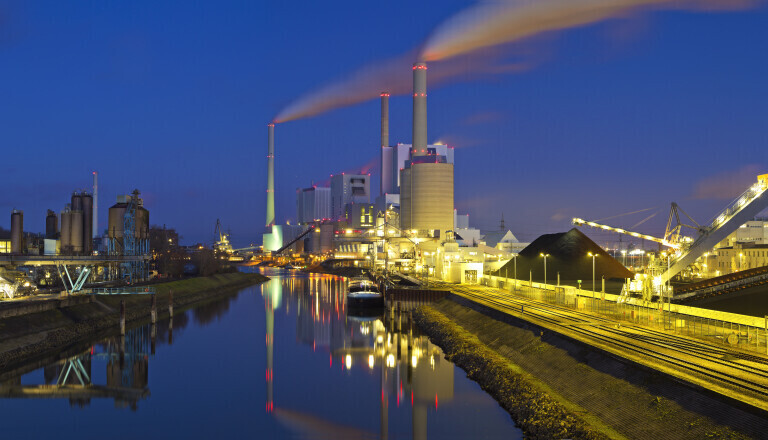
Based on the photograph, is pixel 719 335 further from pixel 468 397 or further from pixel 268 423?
pixel 268 423

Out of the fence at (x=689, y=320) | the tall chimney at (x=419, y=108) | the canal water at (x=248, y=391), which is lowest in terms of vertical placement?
the canal water at (x=248, y=391)

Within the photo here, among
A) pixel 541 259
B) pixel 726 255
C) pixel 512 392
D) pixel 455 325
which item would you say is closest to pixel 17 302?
pixel 455 325

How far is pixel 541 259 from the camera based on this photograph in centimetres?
9162

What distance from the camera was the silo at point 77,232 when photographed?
92.0 meters

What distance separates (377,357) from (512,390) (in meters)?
19.4

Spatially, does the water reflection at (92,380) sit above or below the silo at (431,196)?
below

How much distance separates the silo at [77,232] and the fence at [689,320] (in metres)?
69.1

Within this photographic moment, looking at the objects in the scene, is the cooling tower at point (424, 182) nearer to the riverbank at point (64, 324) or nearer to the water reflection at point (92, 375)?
the riverbank at point (64, 324)

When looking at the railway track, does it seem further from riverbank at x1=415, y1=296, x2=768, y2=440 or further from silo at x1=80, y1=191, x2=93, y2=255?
silo at x1=80, y1=191, x2=93, y2=255

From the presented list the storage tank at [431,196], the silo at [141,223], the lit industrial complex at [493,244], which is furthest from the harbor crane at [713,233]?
the storage tank at [431,196]

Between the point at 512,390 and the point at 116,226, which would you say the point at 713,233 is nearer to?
the point at 512,390

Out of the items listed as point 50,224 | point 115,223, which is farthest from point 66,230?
point 50,224

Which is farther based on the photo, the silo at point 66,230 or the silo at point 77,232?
the silo at point 77,232

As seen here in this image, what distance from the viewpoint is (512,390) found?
30875 millimetres
